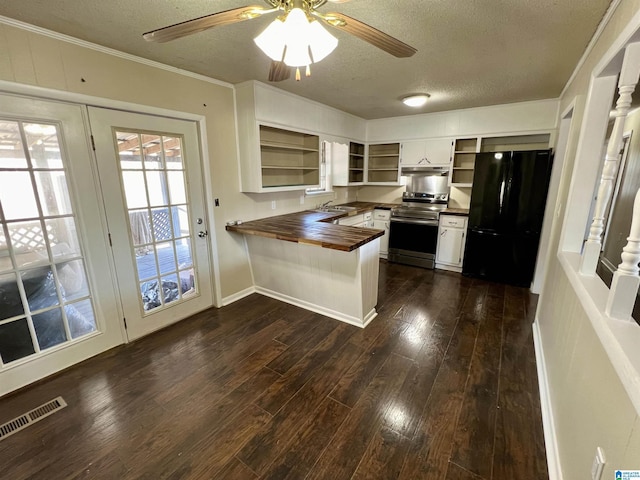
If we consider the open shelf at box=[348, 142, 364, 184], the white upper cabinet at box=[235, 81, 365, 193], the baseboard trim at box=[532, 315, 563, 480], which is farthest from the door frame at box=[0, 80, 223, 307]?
the baseboard trim at box=[532, 315, 563, 480]

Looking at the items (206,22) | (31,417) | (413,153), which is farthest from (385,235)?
(31,417)

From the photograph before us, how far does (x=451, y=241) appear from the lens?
13.9 feet

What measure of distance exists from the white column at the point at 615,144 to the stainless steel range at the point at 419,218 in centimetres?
275

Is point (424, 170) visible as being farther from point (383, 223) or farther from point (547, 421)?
point (547, 421)

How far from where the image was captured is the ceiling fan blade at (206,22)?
1.19 meters

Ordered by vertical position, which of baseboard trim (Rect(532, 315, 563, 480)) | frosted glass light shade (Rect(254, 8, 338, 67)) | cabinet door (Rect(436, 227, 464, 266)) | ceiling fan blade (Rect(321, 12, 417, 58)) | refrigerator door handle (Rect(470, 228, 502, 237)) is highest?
ceiling fan blade (Rect(321, 12, 417, 58))

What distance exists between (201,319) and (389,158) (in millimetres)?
4165

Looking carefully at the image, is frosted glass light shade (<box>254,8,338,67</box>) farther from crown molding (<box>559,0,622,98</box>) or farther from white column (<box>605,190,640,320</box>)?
crown molding (<box>559,0,622,98</box>)

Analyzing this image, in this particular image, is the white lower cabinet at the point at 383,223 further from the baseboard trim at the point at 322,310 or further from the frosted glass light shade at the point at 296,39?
the frosted glass light shade at the point at 296,39

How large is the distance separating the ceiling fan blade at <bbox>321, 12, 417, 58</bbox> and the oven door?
3.20 m

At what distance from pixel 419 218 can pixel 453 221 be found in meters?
0.48

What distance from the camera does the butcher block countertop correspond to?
8.00 ft

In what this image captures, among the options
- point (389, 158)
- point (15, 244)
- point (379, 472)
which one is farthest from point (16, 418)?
point (389, 158)

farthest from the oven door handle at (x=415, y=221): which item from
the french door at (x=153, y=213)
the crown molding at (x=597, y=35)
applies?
the french door at (x=153, y=213)
